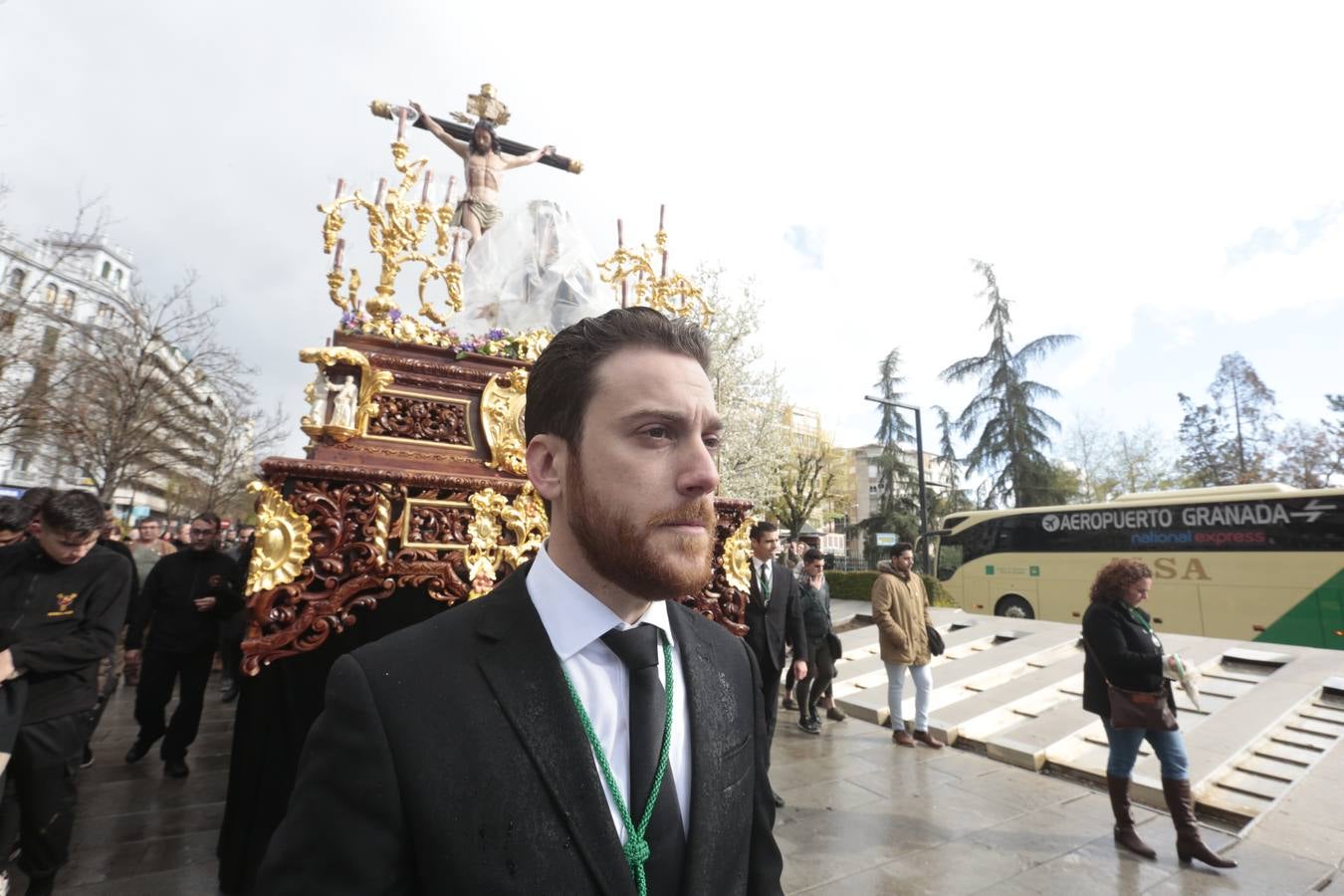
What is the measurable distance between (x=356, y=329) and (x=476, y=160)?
261cm

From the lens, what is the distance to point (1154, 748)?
426 centimetres

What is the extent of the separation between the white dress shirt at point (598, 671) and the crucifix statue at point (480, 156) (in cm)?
479

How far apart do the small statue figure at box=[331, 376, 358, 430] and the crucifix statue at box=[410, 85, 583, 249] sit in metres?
2.42

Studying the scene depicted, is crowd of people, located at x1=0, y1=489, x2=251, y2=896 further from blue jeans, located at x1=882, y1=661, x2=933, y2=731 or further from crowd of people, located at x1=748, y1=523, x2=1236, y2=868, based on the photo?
blue jeans, located at x1=882, y1=661, x2=933, y2=731

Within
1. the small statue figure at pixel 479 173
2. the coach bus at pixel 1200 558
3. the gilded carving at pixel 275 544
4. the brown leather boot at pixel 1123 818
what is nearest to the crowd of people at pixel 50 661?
the gilded carving at pixel 275 544

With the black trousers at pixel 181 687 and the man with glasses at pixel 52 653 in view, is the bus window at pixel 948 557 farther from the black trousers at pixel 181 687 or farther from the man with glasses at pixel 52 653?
the man with glasses at pixel 52 653

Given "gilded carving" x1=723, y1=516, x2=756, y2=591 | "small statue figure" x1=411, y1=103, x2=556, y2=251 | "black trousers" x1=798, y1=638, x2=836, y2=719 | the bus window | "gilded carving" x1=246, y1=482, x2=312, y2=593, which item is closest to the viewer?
"gilded carving" x1=246, y1=482, x2=312, y2=593

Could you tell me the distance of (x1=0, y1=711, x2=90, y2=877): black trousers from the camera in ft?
9.23

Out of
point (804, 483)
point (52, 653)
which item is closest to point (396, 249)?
point (52, 653)

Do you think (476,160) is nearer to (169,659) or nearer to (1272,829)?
(169,659)

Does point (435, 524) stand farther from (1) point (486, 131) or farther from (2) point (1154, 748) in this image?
(2) point (1154, 748)

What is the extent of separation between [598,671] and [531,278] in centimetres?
427

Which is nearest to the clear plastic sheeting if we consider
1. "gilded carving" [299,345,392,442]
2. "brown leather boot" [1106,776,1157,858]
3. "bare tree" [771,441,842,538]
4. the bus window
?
"gilded carving" [299,345,392,442]

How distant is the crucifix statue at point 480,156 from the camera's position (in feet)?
17.5
